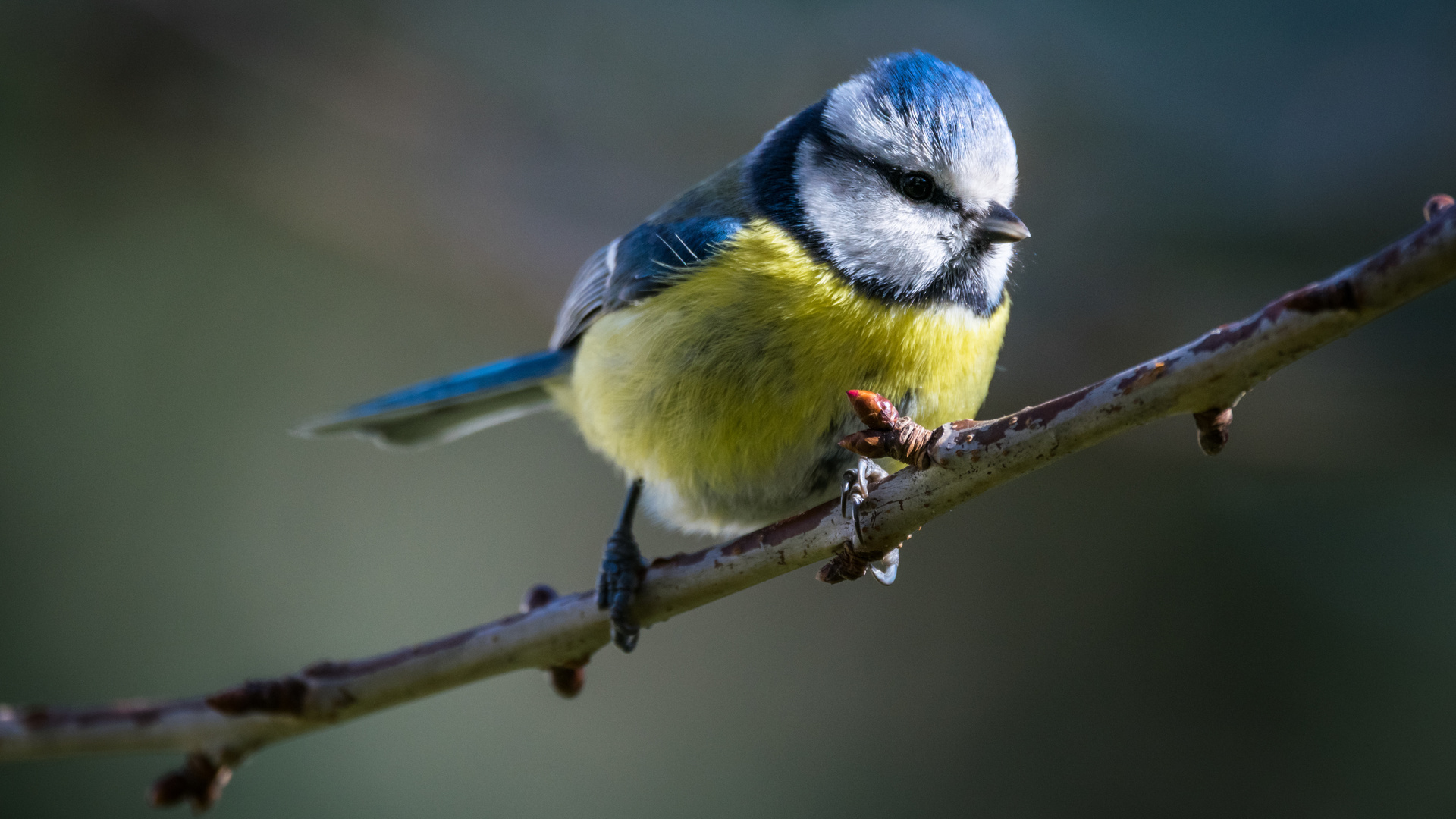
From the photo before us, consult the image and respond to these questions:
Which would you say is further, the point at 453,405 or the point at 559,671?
the point at 453,405

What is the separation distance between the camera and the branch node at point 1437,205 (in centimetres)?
60

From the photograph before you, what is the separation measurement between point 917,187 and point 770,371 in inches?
11.6

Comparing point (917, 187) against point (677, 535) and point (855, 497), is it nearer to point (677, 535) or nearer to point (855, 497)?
point (855, 497)

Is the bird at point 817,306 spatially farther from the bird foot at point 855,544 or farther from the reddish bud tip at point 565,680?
the bird foot at point 855,544

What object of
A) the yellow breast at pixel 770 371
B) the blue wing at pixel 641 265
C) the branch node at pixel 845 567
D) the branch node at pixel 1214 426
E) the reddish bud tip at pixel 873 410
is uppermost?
the blue wing at pixel 641 265

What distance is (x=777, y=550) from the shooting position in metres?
1.01

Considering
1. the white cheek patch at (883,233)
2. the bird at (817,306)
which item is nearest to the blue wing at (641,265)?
the bird at (817,306)

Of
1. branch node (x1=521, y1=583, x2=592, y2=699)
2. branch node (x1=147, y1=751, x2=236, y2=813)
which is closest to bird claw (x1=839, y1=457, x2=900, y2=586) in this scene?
branch node (x1=521, y1=583, x2=592, y2=699)

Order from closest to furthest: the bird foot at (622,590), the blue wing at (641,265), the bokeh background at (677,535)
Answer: the bird foot at (622,590)
the blue wing at (641,265)
the bokeh background at (677,535)

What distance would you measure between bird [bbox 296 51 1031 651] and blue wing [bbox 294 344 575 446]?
1.08 ft

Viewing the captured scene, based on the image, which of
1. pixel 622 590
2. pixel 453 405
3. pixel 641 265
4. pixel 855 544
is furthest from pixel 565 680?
pixel 453 405

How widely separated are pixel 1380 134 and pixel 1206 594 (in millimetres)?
1191

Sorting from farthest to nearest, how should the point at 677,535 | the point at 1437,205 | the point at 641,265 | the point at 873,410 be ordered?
1. the point at 677,535
2. the point at 641,265
3. the point at 873,410
4. the point at 1437,205

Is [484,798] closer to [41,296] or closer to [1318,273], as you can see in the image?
[41,296]
